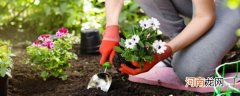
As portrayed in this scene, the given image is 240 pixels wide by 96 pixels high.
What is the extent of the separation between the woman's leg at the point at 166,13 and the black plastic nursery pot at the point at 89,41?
1.87 feet

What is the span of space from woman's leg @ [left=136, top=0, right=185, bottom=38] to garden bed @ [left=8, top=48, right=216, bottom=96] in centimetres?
38

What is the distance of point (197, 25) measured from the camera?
229 centimetres

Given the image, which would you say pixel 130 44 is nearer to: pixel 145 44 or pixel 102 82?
pixel 145 44

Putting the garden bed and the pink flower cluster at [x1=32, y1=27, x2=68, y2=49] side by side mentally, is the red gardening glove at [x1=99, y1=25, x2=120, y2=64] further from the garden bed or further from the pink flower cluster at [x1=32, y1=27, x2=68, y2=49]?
the pink flower cluster at [x1=32, y1=27, x2=68, y2=49]

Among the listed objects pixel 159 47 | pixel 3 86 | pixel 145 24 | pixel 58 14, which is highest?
pixel 58 14

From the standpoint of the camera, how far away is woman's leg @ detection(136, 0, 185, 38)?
2631 millimetres

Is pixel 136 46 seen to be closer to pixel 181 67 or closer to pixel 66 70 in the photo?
pixel 181 67

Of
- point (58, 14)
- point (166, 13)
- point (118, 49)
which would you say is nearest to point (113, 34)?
point (118, 49)

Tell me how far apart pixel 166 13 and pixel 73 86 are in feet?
2.14

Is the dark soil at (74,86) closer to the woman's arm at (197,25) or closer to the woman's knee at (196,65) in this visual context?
Result: the woman's knee at (196,65)

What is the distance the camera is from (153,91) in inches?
95.3

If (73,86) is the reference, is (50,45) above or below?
above

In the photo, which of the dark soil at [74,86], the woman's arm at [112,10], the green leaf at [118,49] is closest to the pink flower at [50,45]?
the dark soil at [74,86]

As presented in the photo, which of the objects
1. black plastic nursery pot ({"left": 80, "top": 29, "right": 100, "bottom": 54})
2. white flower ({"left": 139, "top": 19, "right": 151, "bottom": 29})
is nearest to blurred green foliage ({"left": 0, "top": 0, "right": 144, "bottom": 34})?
black plastic nursery pot ({"left": 80, "top": 29, "right": 100, "bottom": 54})
